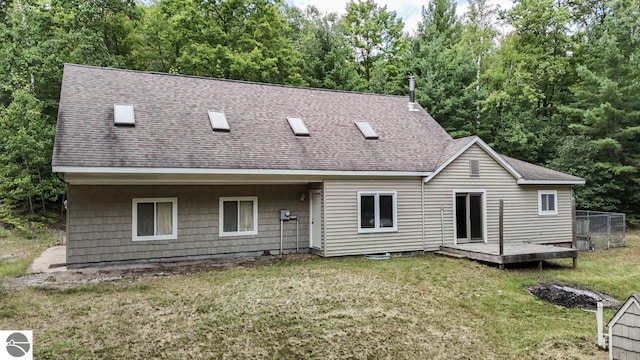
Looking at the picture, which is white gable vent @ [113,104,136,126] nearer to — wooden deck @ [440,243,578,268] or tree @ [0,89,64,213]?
tree @ [0,89,64,213]

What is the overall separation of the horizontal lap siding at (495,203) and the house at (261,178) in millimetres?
41

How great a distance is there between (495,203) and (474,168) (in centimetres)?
136

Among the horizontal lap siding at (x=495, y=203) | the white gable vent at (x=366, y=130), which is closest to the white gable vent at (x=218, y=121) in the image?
the white gable vent at (x=366, y=130)

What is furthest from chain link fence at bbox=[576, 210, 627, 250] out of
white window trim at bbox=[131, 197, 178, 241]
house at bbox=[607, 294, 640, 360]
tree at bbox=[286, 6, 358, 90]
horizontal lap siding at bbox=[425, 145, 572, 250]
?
tree at bbox=[286, 6, 358, 90]

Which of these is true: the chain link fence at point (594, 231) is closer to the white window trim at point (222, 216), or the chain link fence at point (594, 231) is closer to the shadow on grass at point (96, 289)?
the white window trim at point (222, 216)

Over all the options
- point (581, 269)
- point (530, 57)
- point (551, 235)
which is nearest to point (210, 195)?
point (581, 269)

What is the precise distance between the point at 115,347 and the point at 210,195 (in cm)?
589

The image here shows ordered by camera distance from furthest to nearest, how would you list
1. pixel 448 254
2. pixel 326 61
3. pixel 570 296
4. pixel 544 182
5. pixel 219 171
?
pixel 326 61 → pixel 544 182 → pixel 448 254 → pixel 219 171 → pixel 570 296

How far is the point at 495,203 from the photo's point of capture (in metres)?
12.5

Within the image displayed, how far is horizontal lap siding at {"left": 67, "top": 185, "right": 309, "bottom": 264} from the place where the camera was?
9.20m

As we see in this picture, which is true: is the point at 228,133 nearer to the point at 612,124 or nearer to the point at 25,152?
the point at 25,152

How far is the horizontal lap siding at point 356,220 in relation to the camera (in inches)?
424

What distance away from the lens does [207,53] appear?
19688 millimetres

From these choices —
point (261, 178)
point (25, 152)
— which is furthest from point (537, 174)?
point (25, 152)
